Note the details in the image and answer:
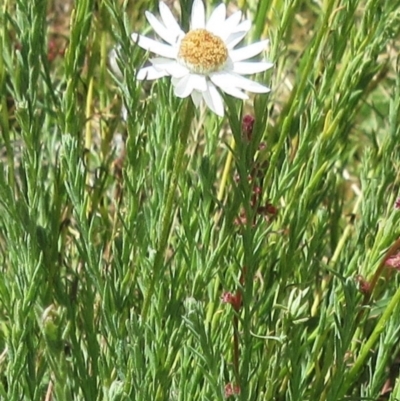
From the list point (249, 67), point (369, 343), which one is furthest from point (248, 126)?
point (369, 343)

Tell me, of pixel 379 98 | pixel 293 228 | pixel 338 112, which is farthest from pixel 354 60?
pixel 379 98

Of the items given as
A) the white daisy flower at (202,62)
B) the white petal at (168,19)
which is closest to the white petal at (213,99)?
the white daisy flower at (202,62)

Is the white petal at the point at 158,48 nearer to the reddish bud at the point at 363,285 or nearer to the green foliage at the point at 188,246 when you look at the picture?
the green foliage at the point at 188,246

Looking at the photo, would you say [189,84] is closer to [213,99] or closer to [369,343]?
[213,99]

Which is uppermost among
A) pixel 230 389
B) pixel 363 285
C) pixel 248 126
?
pixel 248 126

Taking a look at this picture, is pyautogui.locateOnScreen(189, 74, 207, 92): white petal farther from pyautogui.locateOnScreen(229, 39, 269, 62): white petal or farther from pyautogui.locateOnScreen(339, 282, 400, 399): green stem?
pyautogui.locateOnScreen(339, 282, 400, 399): green stem

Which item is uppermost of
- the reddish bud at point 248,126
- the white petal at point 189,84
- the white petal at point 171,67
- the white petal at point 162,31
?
the white petal at point 162,31

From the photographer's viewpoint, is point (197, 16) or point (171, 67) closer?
point (171, 67)

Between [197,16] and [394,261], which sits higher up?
[197,16]
